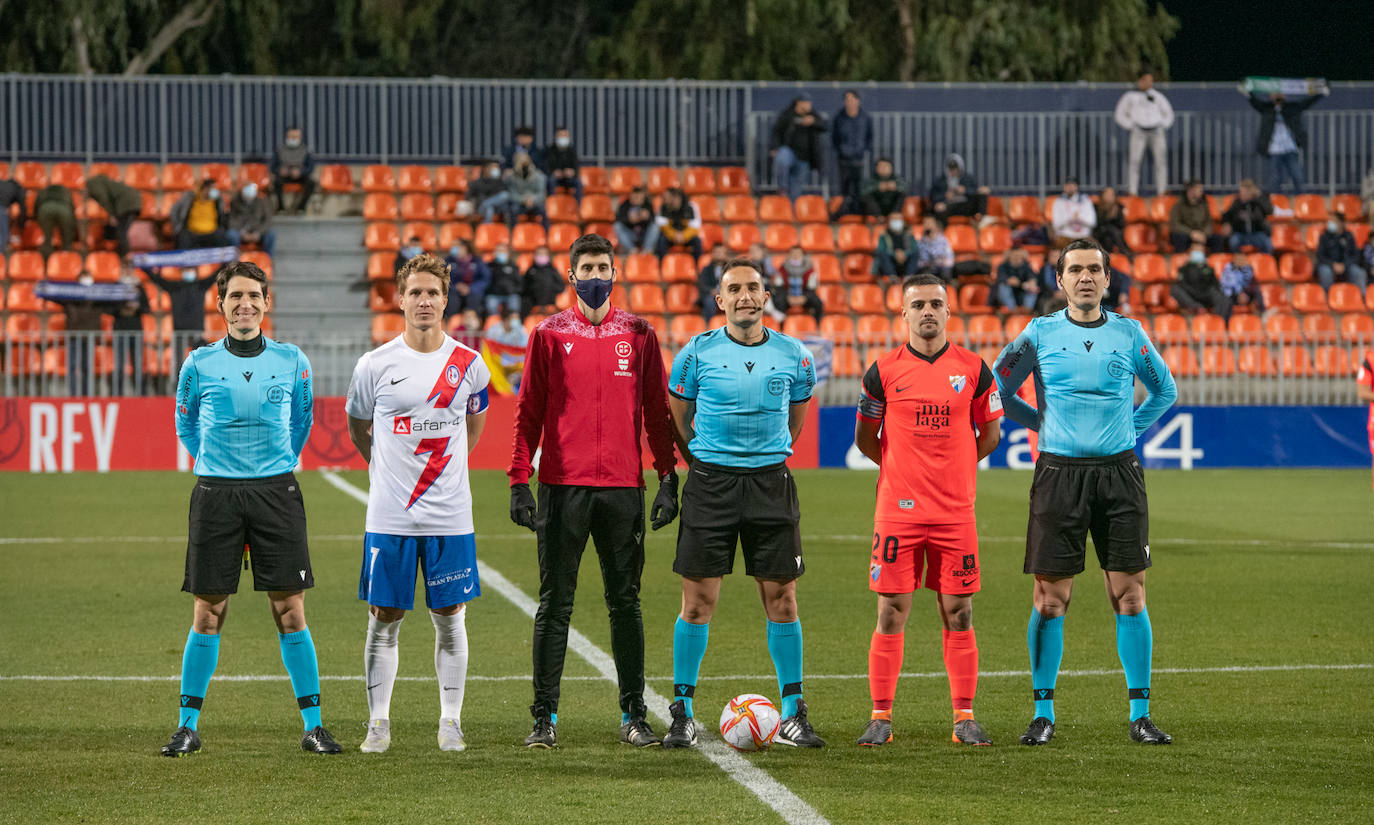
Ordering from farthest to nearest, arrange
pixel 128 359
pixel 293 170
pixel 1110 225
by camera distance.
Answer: pixel 293 170 → pixel 1110 225 → pixel 128 359

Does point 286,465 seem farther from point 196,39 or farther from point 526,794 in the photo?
point 196,39

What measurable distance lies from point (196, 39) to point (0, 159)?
7.79 m

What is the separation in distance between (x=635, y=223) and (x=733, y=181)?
3.58 m

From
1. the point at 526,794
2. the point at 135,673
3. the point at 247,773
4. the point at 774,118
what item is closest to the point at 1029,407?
the point at 526,794

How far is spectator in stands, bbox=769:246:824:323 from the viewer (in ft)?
75.9

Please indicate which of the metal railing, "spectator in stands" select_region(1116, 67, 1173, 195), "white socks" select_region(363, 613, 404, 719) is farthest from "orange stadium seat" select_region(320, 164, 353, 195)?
"white socks" select_region(363, 613, 404, 719)

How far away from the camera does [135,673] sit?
27.2ft

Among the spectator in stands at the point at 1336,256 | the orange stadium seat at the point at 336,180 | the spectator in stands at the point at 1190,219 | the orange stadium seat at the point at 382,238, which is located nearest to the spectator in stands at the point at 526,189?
the orange stadium seat at the point at 382,238

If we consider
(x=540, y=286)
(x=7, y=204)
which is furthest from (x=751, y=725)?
(x=7, y=204)

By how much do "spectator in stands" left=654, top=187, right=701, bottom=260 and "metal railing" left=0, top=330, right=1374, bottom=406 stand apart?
362 cm

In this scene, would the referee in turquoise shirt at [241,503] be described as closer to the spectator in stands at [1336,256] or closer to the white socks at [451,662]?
the white socks at [451,662]

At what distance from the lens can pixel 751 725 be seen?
6543 millimetres

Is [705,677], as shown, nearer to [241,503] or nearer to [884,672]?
[884,672]

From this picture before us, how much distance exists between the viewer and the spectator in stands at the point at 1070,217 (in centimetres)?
2572
